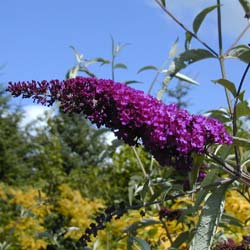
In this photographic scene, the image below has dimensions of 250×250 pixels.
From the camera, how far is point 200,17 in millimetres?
1906

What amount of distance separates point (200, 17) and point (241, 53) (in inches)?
7.2

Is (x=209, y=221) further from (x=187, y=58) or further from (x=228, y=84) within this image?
(x=187, y=58)

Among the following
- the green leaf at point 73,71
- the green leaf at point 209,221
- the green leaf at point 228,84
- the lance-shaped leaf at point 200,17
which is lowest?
the green leaf at point 209,221

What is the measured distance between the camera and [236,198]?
4039mm

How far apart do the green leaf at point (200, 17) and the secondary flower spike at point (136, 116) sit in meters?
0.50

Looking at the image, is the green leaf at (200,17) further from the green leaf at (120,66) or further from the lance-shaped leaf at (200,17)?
the green leaf at (120,66)

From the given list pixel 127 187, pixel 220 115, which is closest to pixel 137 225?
pixel 220 115

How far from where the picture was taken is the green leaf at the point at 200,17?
1888mm

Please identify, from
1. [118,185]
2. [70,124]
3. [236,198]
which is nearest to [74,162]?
[70,124]

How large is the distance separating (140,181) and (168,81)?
47.4 inches

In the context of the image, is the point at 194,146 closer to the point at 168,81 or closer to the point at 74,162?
the point at 168,81

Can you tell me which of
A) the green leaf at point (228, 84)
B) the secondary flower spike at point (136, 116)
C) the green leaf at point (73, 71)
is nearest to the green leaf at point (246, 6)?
the green leaf at point (228, 84)

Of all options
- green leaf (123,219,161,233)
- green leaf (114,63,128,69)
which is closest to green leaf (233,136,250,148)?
green leaf (123,219,161,233)

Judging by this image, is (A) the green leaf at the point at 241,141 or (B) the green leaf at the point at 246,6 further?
(B) the green leaf at the point at 246,6
